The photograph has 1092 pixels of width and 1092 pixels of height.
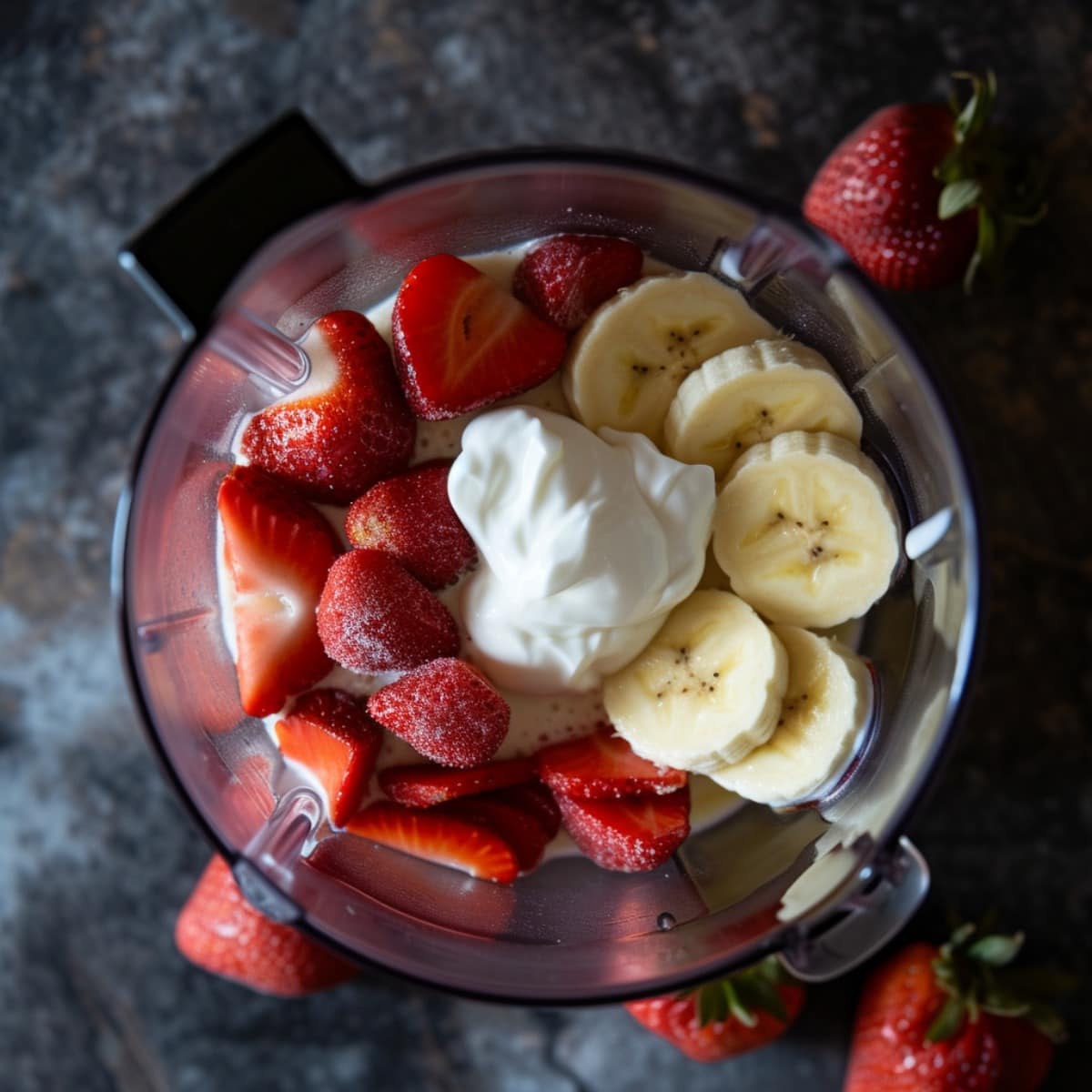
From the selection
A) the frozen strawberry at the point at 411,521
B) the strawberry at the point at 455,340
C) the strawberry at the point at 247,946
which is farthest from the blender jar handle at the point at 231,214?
the strawberry at the point at 247,946

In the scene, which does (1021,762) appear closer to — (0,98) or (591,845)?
(591,845)

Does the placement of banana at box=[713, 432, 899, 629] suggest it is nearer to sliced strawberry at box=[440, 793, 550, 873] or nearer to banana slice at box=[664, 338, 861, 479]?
A: banana slice at box=[664, 338, 861, 479]

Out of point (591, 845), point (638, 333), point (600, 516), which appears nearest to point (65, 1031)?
point (591, 845)

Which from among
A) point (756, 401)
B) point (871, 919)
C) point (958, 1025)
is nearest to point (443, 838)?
point (871, 919)

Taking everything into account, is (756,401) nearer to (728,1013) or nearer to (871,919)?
(871,919)

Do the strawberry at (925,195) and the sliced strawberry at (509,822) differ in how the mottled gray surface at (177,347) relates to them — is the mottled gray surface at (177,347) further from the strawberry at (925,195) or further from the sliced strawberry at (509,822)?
the sliced strawberry at (509,822)
